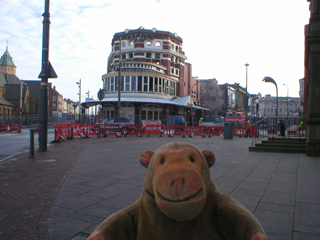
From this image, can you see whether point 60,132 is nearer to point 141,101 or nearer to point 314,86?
point 314,86

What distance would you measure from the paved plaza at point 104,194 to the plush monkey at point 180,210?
5.66 feet

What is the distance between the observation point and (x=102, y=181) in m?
6.43

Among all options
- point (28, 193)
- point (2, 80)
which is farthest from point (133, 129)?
point (2, 80)

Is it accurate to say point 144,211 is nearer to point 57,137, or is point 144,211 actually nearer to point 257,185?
point 257,185

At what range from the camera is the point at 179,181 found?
1824mm

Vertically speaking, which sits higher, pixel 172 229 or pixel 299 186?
pixel 172 229

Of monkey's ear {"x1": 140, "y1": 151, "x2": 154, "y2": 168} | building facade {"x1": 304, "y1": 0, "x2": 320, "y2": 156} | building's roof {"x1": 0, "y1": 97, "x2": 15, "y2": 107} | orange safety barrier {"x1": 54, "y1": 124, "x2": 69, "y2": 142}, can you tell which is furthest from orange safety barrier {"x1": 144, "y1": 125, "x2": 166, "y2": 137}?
building's roof {"x1": 0, "y1": 97, "x2": 15, "y2": 107}

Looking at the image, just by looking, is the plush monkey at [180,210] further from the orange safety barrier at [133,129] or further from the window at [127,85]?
the window at [127,85]

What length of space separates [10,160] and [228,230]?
369 inches

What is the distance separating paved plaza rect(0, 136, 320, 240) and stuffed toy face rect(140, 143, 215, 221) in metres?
2.11

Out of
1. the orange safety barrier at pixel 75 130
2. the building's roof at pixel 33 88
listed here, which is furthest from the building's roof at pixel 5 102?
the orange safety barrier at pixel 75 130

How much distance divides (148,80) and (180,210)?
123 feet

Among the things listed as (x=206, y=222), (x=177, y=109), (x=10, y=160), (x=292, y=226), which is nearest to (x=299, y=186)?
(x=292, y=226)

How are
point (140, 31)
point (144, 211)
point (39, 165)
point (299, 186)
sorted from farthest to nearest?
1. point (140, 31)
2. point (39, 165)
3. point (299, 186)
4. point (144, 211)
